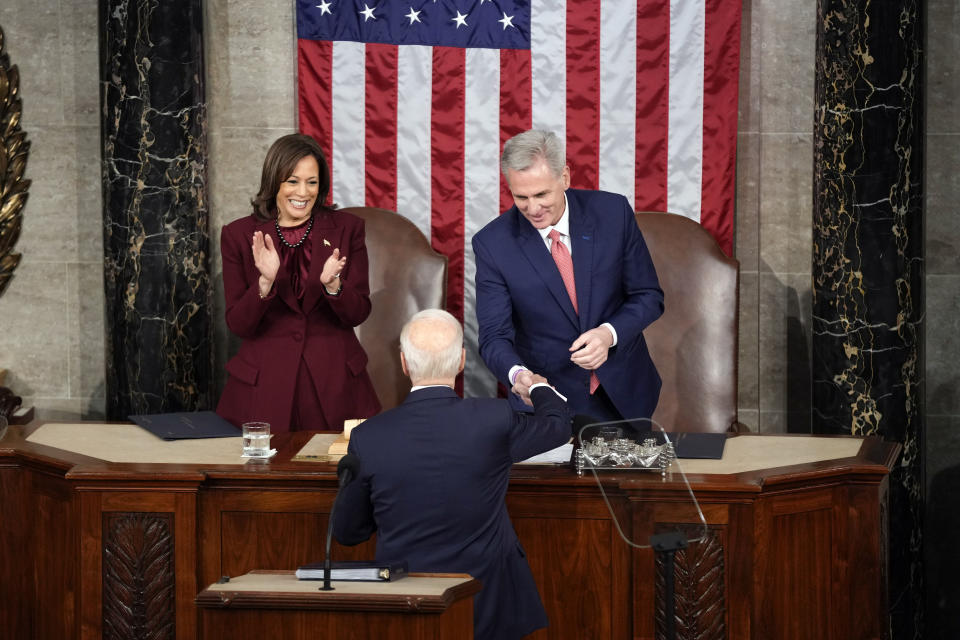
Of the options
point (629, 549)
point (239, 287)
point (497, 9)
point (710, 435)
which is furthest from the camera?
point (497, 9)

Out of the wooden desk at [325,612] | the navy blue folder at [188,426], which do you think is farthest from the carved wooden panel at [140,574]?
the wooden desk at [325,612]

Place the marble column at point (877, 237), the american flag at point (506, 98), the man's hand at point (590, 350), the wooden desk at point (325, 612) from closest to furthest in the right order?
the wooden desk at point (325, 612), the man's hand at point (590, 350), the marble column at point (877, 237), the american flag at point (506, 98)

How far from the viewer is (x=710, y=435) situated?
13.8 feet

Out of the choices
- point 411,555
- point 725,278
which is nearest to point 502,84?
point 725,278

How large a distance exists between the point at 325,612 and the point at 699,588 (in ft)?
4.70

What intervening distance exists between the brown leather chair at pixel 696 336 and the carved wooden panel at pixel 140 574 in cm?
263

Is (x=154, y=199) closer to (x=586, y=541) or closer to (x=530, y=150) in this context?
(x=530, y=150)

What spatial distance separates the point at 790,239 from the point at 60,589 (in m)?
3.86

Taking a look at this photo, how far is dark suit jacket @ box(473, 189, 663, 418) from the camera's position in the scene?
438cm

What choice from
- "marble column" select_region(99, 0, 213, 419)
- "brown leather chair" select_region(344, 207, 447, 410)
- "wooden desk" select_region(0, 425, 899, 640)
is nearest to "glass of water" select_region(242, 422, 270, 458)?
"wooden desk" select_region(0, 425, 899, 640)

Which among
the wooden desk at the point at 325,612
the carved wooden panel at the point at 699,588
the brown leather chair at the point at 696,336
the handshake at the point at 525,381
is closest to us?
the wooden desk at the point at 325,612

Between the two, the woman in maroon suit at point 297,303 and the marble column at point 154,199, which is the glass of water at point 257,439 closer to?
the woman in maroon suit at point 297,303

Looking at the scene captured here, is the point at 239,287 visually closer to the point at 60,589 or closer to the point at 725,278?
the point at 60,589

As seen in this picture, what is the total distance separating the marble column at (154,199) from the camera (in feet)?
19.0
